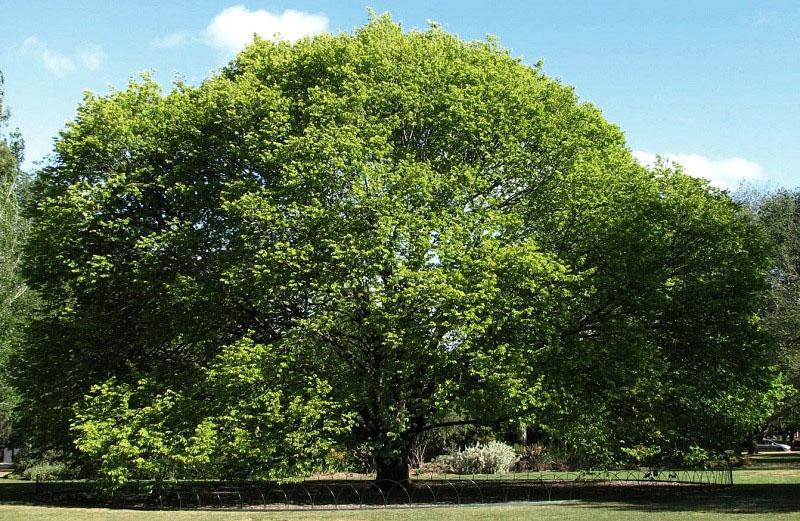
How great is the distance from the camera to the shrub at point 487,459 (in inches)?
1652

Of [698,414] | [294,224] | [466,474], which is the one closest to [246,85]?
[294,224]

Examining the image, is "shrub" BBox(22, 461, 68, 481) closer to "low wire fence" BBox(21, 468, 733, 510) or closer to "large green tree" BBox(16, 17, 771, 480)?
"low wire fence" BBox(21, 468, 733, 510)

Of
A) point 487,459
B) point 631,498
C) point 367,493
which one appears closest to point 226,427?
point 367,493

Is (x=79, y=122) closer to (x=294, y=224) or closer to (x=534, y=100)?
(x=294, y=224)

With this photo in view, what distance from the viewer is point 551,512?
20.8m

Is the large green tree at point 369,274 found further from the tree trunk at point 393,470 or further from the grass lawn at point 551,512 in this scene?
the grass lawn at point 551,512

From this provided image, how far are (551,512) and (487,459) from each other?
21.9 meters

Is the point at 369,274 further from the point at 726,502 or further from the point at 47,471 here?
the point at 47,471

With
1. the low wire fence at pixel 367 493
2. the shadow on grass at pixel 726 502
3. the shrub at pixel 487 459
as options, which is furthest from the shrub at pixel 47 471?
the shadow on grass at pixel 726 502

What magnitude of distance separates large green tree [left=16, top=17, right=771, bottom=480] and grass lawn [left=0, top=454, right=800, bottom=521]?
2637 millimetres

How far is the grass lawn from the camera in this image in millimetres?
19188

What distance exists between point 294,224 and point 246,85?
6814mm

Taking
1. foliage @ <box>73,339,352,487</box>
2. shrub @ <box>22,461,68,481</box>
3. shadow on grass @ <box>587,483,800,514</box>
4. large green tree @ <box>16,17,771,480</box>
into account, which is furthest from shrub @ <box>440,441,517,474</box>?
shrub @ <box>22,461,68,481</box>

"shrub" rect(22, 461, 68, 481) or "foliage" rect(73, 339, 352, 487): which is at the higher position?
"foliage" rect(73, 339, 352, 487)
